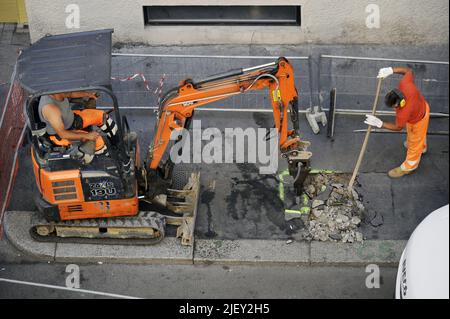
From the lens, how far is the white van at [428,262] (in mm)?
8617

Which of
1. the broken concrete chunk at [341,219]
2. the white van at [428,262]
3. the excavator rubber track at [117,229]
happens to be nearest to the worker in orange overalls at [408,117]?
the broken concrete chunk at [341,219]

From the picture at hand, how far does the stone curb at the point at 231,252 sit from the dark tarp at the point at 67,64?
8.58 ft

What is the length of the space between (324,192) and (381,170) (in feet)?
3.63

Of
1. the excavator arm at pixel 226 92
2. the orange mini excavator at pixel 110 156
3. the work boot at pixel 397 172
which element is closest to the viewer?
the orange mini excavator at pixel 110 156

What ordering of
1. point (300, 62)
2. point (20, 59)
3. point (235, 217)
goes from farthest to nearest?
point (300, 62) → point (235, 217) → point (20, 59)

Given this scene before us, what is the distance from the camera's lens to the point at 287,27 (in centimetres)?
1440

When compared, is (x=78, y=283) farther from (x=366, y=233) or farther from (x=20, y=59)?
(x=366, y=233)

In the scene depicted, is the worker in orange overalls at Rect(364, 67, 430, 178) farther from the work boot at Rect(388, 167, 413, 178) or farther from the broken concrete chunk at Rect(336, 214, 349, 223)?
the broken concrete chunk at Rect(336, 214, 349, 223)

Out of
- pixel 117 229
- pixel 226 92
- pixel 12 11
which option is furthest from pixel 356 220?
pixel 12 11

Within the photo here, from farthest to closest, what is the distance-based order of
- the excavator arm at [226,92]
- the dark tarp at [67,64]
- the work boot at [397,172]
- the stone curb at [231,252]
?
the work boot at [397,172] < the stone curb at [231,252] < the excavator arm at [226,92] < the dark tarp at [67,64]

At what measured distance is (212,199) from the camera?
11.9 metres

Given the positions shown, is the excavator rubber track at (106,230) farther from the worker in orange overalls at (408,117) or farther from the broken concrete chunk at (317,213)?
the worker in orange overalls at (408,117)

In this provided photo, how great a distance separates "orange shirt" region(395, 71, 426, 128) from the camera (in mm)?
11508
